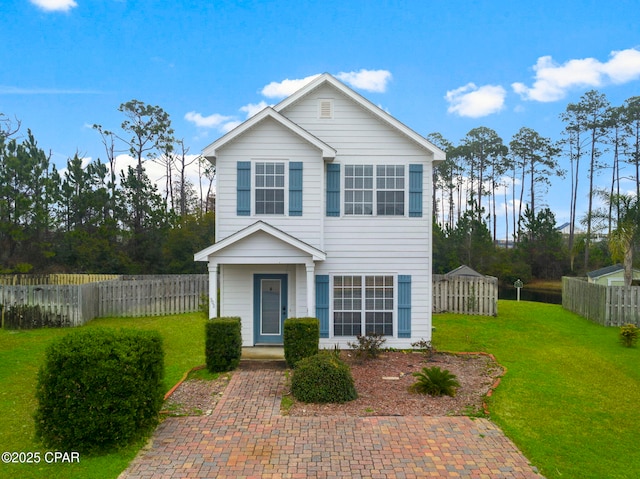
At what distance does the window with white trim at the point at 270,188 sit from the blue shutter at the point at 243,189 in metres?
0.22

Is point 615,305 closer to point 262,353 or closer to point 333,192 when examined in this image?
point 333,192

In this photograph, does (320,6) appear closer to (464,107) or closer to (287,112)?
(287,112)

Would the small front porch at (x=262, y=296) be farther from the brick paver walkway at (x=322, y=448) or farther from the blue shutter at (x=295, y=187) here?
the brick paver walkway at (x=322, y=448)

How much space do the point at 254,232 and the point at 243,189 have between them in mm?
1544

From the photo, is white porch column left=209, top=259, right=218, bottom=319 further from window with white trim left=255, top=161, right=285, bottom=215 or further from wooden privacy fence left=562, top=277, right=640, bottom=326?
wooden privacy fence left=562, top=277, right=640, bottom=326

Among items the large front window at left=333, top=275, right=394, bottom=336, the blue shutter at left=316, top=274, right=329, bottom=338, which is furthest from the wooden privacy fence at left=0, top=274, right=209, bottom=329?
the large front window at left=333, top=275, right=394, bottom=336

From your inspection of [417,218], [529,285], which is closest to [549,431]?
[417,218]

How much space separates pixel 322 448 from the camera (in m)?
6.65

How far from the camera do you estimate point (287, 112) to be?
13.3 meters

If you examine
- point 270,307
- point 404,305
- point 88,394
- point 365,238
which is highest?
point 365,238

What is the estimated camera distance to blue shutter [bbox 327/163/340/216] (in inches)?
513

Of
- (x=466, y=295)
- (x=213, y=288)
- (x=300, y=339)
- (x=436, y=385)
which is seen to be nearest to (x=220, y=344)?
(x=213, y=288)

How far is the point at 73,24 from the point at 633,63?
101ft

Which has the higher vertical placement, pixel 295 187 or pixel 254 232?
pixel 295 187
